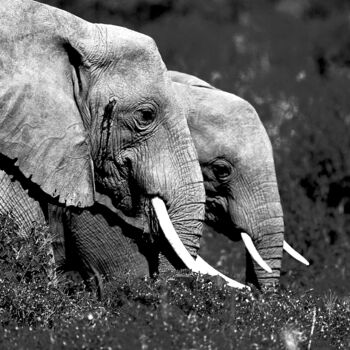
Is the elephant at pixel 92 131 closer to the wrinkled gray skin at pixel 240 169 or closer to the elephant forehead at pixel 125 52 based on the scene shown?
the elephant forehead at pixel 125 52

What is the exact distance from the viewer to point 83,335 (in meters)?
6.92

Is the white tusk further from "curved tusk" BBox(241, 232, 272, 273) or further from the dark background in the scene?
the dark background

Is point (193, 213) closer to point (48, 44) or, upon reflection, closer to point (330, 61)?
point (48, 44)

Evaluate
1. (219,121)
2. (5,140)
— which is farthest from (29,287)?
(219,121)

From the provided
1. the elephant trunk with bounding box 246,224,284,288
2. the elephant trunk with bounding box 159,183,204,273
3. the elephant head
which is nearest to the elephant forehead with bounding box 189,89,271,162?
the elephant head

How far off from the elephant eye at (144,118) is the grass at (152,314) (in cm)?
101

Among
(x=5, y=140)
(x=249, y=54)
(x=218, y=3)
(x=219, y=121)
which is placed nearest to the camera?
(x=5, y=140)

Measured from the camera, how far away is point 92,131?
8992 mm

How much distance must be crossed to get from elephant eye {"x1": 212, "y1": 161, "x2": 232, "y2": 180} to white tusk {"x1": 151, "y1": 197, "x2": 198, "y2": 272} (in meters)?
1.30

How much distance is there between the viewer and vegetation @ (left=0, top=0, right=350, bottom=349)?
7160 millimetres

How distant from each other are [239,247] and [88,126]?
440cm

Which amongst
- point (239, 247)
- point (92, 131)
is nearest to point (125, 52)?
point (92, 131)

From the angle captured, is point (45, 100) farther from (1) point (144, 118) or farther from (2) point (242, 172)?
(2) point (242, 172)

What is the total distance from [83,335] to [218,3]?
886 inches
